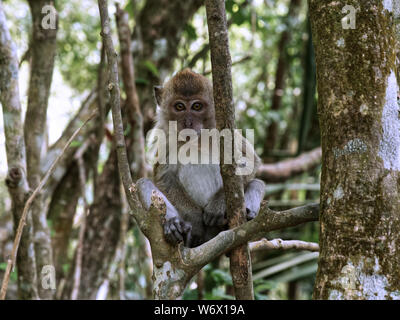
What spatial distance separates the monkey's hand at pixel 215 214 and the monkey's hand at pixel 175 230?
0.30 m

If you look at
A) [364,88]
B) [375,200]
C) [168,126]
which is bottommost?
[375,200]

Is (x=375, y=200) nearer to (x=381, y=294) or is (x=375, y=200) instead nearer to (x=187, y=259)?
(x=381, y=294)

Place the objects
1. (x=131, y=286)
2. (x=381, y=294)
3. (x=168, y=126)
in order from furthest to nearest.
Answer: (x=131, y=286) < (x=168, y=126) < (x=381, y=294)

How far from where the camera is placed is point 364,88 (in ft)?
6.89

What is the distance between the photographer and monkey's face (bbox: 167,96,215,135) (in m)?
4.06

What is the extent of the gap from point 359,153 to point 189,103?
233cm

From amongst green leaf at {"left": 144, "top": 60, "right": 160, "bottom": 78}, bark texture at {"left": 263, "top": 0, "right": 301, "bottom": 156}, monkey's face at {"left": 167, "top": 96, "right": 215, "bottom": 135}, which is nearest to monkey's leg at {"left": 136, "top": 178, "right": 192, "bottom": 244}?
monkey's face at {"left": 167, "top": 96, "right": 215, "bottom": 135}

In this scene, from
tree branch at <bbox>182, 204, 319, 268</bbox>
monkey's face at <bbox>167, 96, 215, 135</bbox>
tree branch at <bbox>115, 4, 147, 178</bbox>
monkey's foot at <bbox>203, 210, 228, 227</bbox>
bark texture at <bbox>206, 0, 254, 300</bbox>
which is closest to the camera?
bark texture at <bbox>206, 0, 254, 300</bbox>

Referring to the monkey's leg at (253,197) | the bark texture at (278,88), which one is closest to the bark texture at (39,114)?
the monkey's leg at (253,197)

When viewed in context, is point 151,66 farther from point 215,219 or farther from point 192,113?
point 215,219

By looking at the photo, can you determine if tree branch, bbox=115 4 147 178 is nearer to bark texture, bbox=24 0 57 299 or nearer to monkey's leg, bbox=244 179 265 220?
bark texture, bbox=24 0 57 299

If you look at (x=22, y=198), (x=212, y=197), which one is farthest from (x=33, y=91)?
(x=212, y=197)

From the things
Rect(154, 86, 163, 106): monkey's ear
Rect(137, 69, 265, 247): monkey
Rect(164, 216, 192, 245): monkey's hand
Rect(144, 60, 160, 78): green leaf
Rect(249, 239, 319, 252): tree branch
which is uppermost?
Rect(144, 60, 160, 78): green leaf

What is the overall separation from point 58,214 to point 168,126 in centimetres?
284
